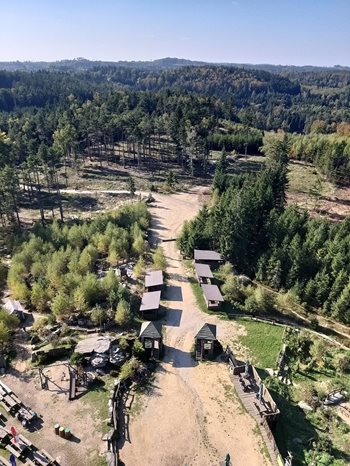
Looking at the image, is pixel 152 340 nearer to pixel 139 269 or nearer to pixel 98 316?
pixel 98 316

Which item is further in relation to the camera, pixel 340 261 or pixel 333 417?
pixel 340 261

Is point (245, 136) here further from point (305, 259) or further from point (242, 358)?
point (242, 358)

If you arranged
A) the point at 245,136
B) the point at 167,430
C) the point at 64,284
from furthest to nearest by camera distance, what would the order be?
the point at 245,136 < the point at 64,284 < the point at 167,430

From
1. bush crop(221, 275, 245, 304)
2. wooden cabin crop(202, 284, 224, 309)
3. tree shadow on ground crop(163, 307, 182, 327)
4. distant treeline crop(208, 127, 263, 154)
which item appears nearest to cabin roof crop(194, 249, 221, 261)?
bush crop(221, 275, 245, 304)

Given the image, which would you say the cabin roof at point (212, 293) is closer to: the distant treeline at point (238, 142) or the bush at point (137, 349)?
the bush at point (137, 349)

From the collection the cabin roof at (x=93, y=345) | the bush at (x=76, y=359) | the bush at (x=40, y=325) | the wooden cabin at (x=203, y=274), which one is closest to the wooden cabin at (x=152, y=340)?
the cabin roof at (x=93, y=345)

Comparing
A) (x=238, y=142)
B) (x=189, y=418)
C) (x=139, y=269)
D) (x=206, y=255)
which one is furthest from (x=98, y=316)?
(x=238, y=142)

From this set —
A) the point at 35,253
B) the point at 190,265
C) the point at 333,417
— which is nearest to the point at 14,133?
the point at 35,253
